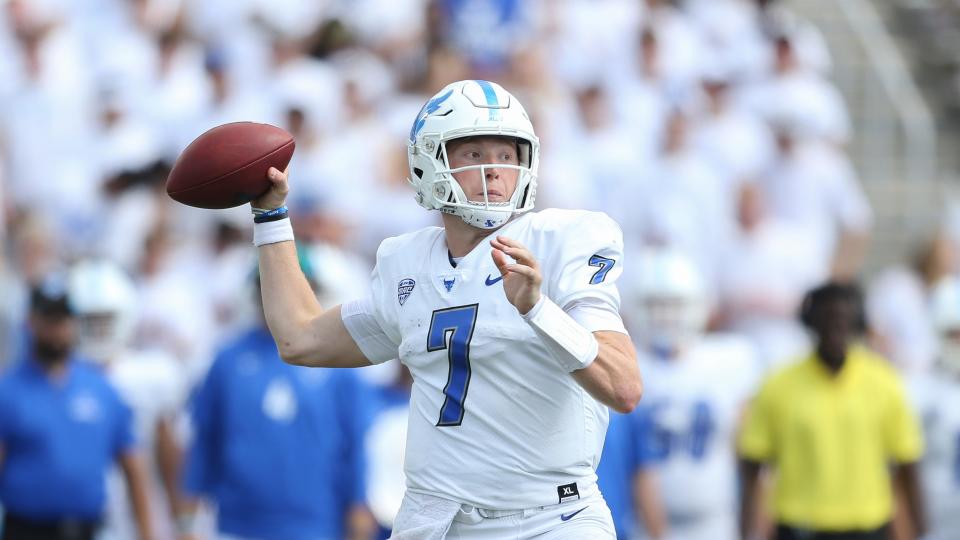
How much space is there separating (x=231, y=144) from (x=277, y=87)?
6.72 m

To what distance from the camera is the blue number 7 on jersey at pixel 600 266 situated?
4.01 m

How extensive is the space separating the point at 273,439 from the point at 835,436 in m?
2.42

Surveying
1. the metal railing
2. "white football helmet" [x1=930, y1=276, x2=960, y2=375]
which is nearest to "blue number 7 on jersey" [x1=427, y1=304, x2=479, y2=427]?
"white football helmet" [x1=930, y1=276, x2=960, y2=375]

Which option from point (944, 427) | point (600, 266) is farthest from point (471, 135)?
point (944, 427)

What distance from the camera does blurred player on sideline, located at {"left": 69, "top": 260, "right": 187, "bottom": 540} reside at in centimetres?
827

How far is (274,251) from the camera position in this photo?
4441 millimetres

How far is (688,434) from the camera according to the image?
8.36 meters

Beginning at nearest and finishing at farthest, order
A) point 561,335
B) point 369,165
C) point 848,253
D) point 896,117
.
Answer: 1. point 561,335
2. point 369,165
3. point 848,253
4. point 896,117

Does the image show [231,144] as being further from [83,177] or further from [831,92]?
[831,92]

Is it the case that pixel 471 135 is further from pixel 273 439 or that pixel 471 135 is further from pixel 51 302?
pixel 51 302

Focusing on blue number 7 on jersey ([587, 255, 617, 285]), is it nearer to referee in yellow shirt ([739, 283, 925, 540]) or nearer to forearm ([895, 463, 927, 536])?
referee in yellow shirt ([739, 283, 925, 540])

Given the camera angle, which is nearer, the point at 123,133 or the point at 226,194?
the point at 226,194

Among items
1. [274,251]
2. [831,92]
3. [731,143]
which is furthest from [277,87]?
[274,251]

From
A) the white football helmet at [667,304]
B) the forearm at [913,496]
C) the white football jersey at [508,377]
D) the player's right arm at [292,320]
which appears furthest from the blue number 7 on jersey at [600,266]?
the white football helmet at [667,304]
